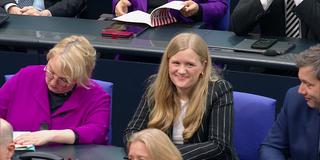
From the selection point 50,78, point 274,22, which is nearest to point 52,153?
point 50,78

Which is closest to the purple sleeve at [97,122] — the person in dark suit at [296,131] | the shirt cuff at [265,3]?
the person in dark suit at [296,131]

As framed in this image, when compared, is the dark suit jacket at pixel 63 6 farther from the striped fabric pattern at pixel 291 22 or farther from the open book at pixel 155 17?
the striped fabric pattern at pixel 291 22

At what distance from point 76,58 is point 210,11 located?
1500 millimetres

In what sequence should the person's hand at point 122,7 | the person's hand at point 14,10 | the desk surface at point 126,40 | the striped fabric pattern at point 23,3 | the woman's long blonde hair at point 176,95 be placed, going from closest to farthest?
the woman's long blonde hair at point 176,95
the desk surface at point 126,40
the person's hand at point 122,7
the person's hand at point 14,10
the striped fabric pattern at point 23,3

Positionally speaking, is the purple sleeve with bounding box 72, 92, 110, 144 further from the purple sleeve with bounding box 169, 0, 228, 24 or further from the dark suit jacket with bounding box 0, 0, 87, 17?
the dark suit jacket with bounding box 0, 0, 87, 17

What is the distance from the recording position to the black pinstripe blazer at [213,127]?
9.89 feet

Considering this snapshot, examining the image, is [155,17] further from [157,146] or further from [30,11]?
[157,146]

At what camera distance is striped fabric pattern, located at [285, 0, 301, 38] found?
4016mm

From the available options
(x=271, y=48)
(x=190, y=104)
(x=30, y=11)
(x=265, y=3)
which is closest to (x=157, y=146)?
(x=190, y=104)

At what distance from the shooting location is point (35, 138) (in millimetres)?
2967

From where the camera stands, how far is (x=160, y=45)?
12.6 feet

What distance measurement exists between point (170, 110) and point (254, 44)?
86 cm

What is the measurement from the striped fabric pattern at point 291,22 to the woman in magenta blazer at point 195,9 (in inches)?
22.1

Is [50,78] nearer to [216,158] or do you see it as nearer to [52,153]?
[52,153]
